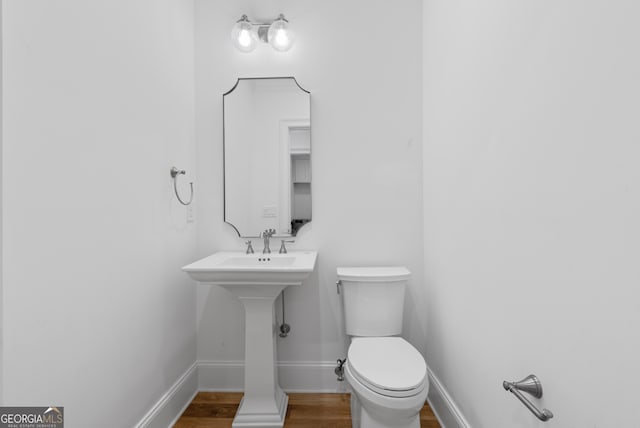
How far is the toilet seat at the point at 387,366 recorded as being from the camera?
1.20m

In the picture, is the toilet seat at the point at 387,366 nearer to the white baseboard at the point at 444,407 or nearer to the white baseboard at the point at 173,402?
the white baseboard at the point at 444,407

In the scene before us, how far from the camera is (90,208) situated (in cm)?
111

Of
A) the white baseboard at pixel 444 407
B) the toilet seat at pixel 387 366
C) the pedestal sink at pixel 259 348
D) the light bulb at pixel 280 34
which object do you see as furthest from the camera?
the light bulb at pixel 280 34

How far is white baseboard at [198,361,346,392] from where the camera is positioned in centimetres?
194

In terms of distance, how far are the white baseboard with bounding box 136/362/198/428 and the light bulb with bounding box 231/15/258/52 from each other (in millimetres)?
2001

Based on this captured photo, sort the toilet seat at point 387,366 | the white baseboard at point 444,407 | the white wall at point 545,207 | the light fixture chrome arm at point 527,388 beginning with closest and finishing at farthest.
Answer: the white wall at point 545,207 < the light fixture chrome arm at point 527,388 < the toilet seat at point 387,366 < the white baseboard at point 444,407

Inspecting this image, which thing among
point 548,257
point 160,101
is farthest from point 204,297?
point 548,257

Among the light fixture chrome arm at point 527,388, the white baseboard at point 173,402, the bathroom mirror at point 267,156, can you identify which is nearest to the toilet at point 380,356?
the light fixture chrome arm at point 527,388

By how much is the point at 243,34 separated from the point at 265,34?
0.44 feet

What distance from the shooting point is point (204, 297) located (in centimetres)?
198

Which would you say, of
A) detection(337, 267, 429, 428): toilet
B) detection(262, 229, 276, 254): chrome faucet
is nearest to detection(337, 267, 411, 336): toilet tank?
detection(337, 267, 429, 428): toilet

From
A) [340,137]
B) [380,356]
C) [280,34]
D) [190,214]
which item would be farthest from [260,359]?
[280,34]

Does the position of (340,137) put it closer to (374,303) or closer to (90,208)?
(374,303)

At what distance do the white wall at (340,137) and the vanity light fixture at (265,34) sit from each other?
0.26 feet
